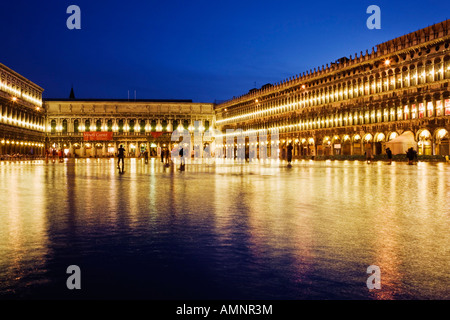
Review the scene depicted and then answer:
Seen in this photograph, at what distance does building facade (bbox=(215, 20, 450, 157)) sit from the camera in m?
49.5

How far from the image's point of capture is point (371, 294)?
335cm

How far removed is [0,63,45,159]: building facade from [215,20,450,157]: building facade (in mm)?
43388

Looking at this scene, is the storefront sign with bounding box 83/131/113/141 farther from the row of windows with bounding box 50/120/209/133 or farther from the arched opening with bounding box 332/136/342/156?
the arched opening with bounding box 332/136/342/156

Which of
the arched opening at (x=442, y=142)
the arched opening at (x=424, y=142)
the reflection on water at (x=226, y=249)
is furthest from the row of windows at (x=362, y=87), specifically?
the reflection on water at (x=226, y=249)

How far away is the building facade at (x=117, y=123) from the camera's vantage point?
10775 cm

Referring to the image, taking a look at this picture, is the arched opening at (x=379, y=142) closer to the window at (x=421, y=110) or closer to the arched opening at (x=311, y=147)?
the window at (x=421, y=110)

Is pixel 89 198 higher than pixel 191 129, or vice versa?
pixel 191 129

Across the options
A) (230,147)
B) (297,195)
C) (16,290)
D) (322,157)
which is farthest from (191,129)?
(16,290)

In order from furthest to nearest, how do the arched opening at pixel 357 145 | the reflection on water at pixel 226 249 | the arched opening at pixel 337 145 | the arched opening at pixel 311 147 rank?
the arched opening at pixel 311 147, the arched opening at pixel 337 145, the arched opening at pixel 357 145, the reflection on water at pixel 226 249

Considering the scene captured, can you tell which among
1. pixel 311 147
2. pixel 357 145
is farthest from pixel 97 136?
pixel 357 145

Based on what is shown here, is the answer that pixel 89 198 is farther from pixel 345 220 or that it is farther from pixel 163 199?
pixel 345 220

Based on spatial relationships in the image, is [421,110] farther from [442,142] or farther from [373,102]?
[373,102]

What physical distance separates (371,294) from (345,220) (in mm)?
3484

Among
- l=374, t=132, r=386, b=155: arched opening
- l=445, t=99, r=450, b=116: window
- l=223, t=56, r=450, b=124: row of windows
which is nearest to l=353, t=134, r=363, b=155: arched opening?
l=374, t=132, r=386, b=155: arched opening
